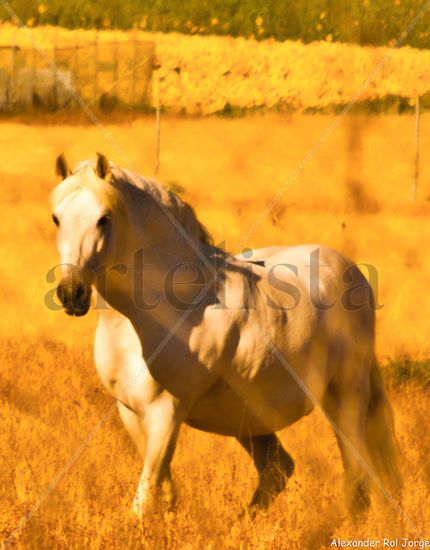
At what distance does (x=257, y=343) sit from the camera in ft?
16.8

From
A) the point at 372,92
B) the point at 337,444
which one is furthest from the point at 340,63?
the point at 337,444

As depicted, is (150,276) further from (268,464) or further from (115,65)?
(115,65)

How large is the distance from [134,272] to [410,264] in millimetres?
8925

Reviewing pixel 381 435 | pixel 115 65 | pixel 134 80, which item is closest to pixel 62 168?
pixel 381 435

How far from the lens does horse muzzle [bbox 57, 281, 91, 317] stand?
4.46 metres

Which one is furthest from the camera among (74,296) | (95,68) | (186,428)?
(95,68)

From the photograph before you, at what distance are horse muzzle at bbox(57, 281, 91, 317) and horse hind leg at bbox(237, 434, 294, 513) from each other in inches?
59.5

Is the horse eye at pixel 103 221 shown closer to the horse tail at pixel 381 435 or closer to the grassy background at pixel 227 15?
the horse tail at pixel 381 435

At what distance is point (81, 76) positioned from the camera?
2453 cm

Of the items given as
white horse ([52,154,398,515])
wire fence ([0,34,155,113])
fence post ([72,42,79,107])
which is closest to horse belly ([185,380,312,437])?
white horse ([52,154,398,515])

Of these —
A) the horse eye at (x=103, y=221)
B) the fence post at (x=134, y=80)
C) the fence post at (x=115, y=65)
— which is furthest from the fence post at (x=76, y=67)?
the horse eye at (x=103, y=221)

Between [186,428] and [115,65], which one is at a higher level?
[186,428]

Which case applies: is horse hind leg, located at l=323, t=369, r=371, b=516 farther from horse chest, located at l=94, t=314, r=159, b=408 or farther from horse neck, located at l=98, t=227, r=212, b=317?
horse chest, located at l=94, t=314, r=159, b=408

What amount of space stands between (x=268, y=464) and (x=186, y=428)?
2.21 feet
